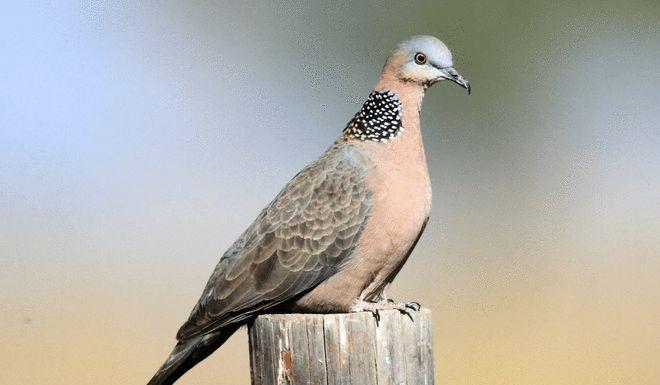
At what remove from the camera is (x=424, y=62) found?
221 inches

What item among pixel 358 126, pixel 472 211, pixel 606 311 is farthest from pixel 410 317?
pixel 472 211

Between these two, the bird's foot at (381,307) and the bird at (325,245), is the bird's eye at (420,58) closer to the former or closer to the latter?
the bird at (325,245)

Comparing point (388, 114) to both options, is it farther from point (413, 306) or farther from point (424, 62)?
point (413, 306)

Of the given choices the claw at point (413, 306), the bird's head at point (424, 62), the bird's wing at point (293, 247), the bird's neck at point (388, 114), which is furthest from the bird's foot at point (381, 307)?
the bird's head at point (424, 62)

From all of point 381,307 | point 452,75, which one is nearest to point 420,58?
point 452,75

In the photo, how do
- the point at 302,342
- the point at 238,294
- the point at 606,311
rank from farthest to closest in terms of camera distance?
the point at 606,311
the point at 238,294
the point at 302,342

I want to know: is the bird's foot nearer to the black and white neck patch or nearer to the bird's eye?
the black and white neck patch

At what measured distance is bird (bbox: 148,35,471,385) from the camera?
515 cm

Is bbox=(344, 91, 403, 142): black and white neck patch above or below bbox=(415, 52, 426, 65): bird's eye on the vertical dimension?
below

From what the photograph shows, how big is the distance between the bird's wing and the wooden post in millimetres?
498

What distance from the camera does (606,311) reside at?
1010 centimetres

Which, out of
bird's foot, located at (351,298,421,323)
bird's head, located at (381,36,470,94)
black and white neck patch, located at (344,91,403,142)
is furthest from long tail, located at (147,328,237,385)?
bird's head, located at (381,36,470,94)

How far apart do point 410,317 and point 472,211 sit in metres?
6.74

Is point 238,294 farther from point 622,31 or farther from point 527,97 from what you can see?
point 622,31
